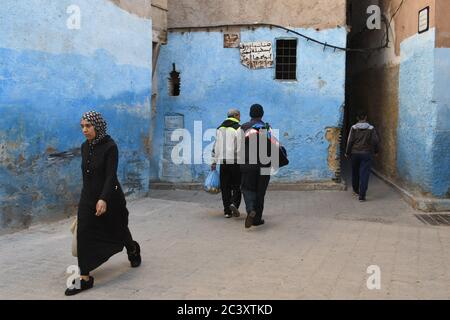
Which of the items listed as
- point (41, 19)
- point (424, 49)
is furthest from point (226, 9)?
point (41, 19)

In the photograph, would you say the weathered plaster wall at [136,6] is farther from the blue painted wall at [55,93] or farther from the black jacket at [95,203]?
the black jacket at [95,203]

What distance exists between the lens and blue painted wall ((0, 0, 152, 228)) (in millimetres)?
6727

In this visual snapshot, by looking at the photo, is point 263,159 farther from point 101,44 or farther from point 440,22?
point 440,22

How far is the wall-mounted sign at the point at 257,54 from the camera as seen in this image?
1180 cm

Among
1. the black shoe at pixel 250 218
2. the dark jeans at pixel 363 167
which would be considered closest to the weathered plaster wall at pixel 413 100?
the dark jeans at pixel 363 167

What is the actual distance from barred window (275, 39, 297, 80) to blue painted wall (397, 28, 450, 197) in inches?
105

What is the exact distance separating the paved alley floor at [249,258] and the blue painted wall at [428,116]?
767mm

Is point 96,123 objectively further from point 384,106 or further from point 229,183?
point 384,106

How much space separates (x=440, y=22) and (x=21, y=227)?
7.11m

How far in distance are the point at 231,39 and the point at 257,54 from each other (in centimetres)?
69

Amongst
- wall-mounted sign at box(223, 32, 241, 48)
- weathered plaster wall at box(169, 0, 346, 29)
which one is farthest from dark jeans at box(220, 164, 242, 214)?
weathered plaster wall at box(169, 0, 346, 29)

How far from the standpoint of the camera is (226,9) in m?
12.1

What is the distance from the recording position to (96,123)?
481 cm
